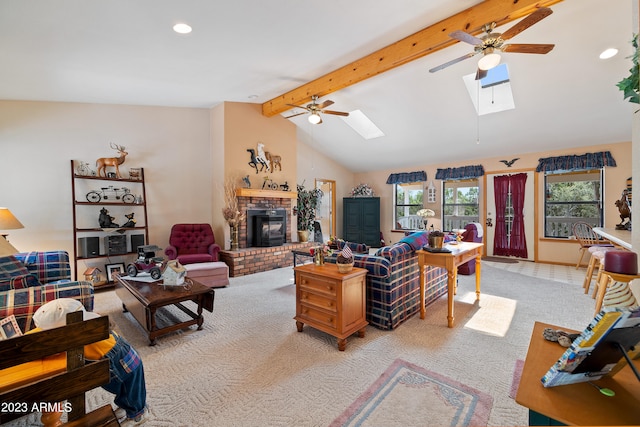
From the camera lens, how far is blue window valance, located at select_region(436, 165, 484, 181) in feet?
22.7

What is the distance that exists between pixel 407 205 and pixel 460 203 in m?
1.48

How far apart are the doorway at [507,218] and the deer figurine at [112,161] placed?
786 centimetres

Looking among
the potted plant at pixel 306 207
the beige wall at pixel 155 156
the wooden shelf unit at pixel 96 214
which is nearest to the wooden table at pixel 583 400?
the beige wall at pixel 155 156

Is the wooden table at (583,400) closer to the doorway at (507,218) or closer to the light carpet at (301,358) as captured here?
the light carpet at (301,358)

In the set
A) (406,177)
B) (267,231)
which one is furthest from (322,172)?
(267,231)

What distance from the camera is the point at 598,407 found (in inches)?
30.5

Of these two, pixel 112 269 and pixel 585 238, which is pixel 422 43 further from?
pixel 112 269

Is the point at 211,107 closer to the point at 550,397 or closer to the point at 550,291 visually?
the point at 550,397

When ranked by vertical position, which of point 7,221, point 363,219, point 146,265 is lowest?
point 146,265

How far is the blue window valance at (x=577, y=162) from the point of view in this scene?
5453mm

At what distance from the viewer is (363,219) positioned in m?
8.51

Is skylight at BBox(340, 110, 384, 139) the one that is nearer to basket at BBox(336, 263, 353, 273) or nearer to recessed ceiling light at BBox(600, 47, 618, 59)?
recessed ceiling light at BBox(600, 47, 618, 59)

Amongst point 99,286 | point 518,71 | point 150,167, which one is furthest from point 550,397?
point 150,167

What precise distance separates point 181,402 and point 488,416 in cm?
200
